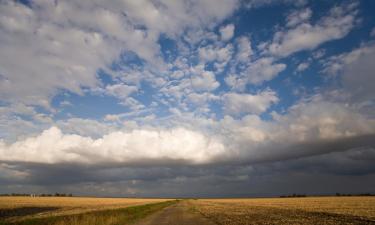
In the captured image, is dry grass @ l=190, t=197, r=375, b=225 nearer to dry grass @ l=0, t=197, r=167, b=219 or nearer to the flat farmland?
the flat farmland

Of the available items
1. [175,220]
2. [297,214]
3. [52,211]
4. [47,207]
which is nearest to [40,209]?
[52,211]

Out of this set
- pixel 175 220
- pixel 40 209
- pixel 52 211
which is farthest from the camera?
pixel 40 209

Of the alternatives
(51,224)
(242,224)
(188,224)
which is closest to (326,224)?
(242,224)

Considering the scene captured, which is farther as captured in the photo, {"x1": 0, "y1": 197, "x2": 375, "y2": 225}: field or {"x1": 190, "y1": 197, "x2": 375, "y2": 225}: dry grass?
{"x1": 190, "y1": 197, "x2": 375, "y2": 225}: dry grass

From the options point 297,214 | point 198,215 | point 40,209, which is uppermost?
point 297,214

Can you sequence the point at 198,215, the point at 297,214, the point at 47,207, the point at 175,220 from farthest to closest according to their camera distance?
1. the point at 47,207
2. the point at 198,215
3. the point at 297,214
4. the point at 175,220

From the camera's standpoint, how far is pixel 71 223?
2691 cm

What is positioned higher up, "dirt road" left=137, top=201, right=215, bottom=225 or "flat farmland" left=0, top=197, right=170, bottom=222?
"dirt road" left=137, top=201, right=215, bottom=225

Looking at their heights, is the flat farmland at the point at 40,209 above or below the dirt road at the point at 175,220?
below

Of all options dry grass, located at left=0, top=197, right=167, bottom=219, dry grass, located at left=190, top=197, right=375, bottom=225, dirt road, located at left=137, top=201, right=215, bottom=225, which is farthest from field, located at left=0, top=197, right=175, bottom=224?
dry grass, located at left=190, top=197, right=375, bottom=225

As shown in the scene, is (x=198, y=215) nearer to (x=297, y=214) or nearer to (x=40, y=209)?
(x=297, y=214)

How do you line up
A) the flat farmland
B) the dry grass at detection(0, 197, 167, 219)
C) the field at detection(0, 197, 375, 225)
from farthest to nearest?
the dry grass at detection(0, 197, 167, 219)
the flat farmland
the field at detection(0, 197, 375, 225)

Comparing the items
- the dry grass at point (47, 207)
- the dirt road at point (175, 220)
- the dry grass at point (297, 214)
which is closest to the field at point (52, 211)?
the dry grass at point (47, 207)

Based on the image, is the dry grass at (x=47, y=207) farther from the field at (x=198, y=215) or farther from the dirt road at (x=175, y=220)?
the dirt road at (x=175, y=220)
